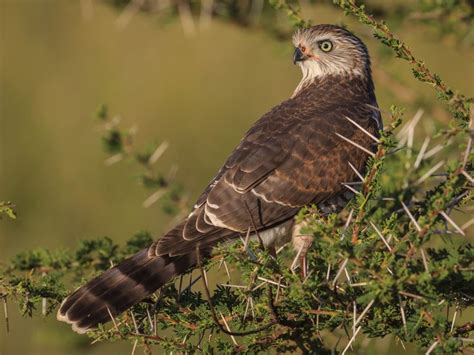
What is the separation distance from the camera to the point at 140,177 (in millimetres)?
4980

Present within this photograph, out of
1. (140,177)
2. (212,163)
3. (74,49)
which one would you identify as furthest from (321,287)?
(74,49)

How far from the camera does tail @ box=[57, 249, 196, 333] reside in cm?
382

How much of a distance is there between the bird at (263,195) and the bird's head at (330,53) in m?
0.55

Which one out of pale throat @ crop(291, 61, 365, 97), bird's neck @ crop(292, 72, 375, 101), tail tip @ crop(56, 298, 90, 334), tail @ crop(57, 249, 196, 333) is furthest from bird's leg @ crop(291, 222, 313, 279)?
pale throat @ crop(291, 61, 365, 97)

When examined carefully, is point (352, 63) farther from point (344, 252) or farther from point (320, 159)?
point (344, 252)

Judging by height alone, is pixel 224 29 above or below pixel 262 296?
above

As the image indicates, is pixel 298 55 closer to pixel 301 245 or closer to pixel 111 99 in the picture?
pixel 301 245

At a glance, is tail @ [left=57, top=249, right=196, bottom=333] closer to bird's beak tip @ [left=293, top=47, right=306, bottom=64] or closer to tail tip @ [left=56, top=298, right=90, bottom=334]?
tail tip @ [left=56, top=298, right=90, bottom=334]

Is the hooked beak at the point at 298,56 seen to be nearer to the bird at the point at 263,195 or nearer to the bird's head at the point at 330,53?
the bird's head at the point at 330,53

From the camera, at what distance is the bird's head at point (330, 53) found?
561 centimetres

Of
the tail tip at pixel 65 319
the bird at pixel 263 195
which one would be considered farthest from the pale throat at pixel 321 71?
the tail tip at pixel 65 319

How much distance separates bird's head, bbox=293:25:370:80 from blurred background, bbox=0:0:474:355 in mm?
1960

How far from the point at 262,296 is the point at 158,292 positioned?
0.66 metres

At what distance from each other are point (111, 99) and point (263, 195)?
6094mm
